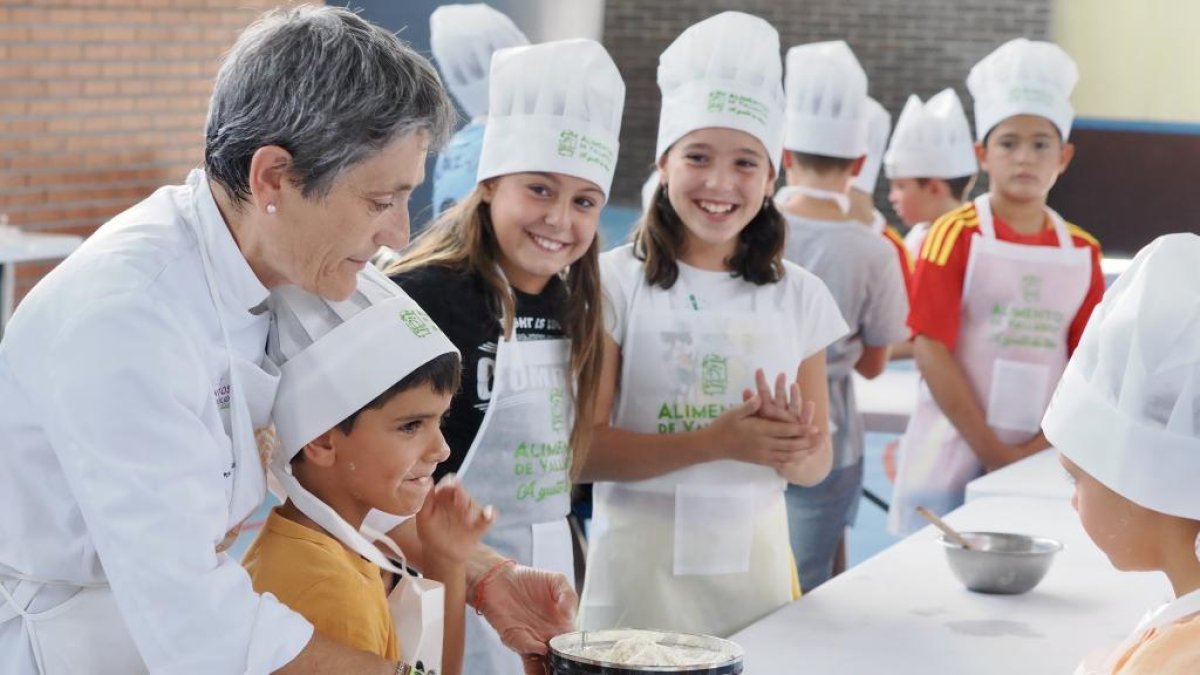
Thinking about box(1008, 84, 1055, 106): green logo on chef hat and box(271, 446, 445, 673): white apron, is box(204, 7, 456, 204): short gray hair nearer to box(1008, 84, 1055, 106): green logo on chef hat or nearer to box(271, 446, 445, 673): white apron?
box(271, 446, 445, 673): white apron

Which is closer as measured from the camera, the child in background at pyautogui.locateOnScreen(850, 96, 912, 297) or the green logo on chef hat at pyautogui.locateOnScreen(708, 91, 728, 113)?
the green logo on chef hat at pyautogui.locateOnScreen(708, 91, 728, 113)

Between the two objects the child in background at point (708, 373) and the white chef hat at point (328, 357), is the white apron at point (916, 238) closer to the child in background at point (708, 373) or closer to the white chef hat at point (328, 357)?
the child in background at point (708, 373)

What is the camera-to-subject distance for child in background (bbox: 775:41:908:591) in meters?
3.71

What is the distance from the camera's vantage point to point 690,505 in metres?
2.64

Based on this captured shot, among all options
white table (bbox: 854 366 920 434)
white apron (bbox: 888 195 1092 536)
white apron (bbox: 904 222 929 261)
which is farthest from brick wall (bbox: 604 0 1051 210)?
white apron (bbox: 888 195 1092 536)

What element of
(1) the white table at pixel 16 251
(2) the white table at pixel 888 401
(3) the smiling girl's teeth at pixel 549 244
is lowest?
(2) the white table at pixel 888 401

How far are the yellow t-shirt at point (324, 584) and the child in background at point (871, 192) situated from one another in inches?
105

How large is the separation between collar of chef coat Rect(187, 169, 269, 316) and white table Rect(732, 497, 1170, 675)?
0.82 meters

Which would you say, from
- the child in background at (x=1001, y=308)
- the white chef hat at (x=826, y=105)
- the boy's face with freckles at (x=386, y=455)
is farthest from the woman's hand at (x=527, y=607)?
the white chef hat at (x=826, y=105)

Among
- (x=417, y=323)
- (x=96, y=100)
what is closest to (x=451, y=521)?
(x=417, y=323)

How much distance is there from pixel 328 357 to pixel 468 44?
110 inches

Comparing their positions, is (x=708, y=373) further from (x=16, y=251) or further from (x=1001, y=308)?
(x=16, y=251)

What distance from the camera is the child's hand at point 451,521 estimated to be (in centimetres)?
175

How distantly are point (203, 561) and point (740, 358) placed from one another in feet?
4.78
